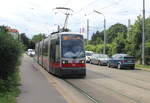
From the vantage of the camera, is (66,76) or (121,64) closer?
(66,76)

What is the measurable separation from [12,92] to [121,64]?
76.5 ft

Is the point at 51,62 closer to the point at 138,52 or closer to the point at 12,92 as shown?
the point at 12,92

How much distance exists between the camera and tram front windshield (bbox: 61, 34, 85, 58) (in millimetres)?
22406

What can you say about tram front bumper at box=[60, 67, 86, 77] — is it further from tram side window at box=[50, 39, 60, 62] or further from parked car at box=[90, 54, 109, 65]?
parked car at box=[90, 54, 109, 65]

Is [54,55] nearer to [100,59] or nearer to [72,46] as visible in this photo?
[72,46]

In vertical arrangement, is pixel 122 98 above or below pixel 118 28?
below

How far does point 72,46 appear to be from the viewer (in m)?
22.7

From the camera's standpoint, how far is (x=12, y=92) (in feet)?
42.6

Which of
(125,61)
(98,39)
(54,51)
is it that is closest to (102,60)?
(125,61)

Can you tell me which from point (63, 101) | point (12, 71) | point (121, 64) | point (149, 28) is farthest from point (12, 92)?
point (149, 28)

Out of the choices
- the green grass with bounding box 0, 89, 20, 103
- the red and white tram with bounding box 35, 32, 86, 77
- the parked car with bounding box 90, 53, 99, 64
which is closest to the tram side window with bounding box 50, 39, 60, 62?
the red and white tram with bounding box 35, 32, 86, 77

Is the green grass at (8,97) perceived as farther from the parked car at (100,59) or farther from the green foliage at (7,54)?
the parked car at (100,59)

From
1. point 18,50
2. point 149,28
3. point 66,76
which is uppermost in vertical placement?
point 149,28

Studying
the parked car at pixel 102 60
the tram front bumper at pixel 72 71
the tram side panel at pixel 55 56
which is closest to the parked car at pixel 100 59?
the parked car at pixel 102 60
